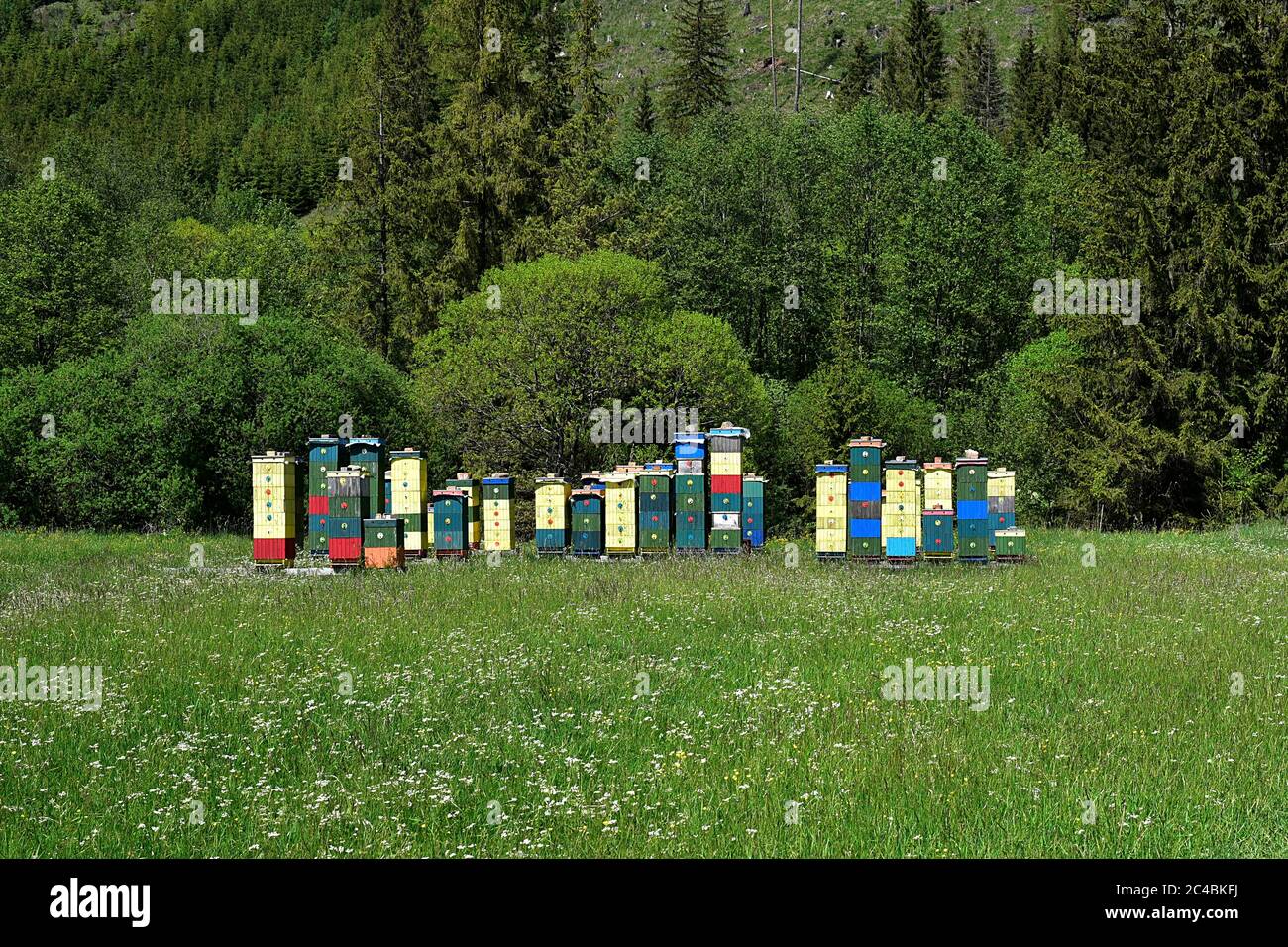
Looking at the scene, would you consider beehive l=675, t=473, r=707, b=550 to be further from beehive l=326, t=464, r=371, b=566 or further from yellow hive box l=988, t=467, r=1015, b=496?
beehive l=326, t=464, r=371, b=566

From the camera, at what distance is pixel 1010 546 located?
84.1ft

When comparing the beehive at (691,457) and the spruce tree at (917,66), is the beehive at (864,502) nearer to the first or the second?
the beehive at (691,457)

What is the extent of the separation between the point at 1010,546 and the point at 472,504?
13304 mm

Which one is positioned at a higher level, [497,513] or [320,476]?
[320,476]

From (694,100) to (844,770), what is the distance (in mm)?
90168

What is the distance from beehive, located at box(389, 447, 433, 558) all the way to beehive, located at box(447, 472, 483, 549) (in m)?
1.24

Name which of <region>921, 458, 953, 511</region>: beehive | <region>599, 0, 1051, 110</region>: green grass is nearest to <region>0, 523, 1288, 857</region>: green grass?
<region>921, 458, 953, 511</region>: beehive

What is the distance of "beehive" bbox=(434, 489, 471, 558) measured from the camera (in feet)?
88.7

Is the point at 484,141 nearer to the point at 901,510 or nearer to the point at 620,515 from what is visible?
the point at 620,515

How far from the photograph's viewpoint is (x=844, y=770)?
10.0 m

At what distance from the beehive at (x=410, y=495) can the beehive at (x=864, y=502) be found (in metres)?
9.85

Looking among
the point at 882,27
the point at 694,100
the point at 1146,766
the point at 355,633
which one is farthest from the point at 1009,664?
the point at 882,27
